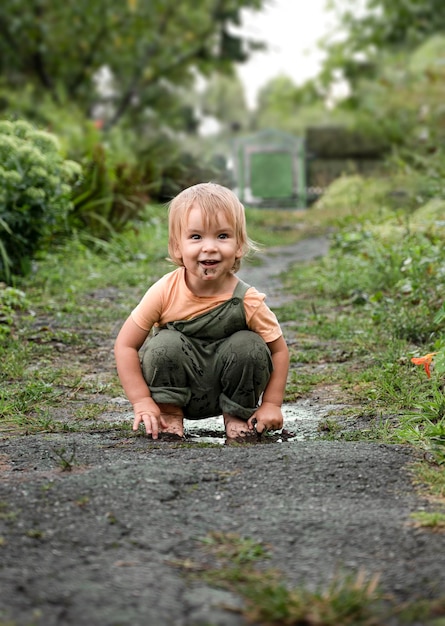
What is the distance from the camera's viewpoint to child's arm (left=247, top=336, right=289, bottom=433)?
3307 mm

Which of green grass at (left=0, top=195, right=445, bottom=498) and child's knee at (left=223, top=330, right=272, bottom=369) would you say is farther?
green grass at (left=0, top=195, right=445, bottom=498)

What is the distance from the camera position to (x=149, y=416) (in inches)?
128

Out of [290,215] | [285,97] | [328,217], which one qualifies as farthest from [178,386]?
[285,97]

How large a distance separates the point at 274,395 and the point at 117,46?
19485 mm

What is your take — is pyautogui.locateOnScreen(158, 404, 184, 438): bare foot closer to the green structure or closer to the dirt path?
the dirt path

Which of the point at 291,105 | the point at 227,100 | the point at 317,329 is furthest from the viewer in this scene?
the point at 227,100

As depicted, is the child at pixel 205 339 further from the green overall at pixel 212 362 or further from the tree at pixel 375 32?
the tree at pixel 375 32

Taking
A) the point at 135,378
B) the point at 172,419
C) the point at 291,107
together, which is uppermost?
the point at 291,107

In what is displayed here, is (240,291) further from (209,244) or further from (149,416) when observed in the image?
(149,416)

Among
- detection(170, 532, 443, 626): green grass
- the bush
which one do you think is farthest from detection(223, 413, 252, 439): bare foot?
the bush

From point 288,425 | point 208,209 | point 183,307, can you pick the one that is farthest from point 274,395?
point 208,209

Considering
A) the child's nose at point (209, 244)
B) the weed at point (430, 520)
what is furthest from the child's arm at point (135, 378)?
the weed at point (430, 520)

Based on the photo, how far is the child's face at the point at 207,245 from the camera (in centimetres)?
328

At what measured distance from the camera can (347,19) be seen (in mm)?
30344
